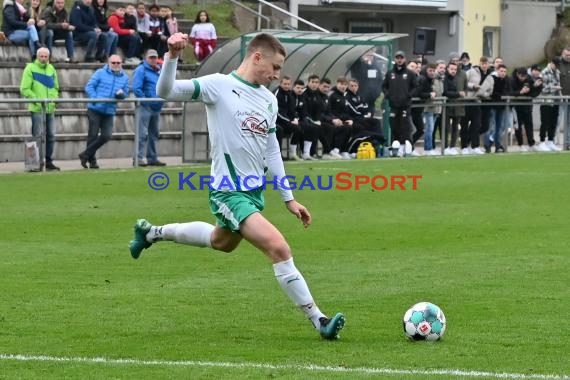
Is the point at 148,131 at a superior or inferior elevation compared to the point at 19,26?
inferior

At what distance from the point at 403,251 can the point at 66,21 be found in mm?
17106

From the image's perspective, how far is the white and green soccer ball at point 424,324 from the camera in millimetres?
8555

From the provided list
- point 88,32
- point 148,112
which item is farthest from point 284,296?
point 88,32

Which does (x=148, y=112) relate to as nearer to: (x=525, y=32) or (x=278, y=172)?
(x=278, y=172)

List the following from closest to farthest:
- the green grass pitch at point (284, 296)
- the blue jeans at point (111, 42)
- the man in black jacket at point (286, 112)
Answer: the green grass pitch at point (284, 296) < the man in black jacket at point (286, 112) < the blue jeans at point (111, 42)

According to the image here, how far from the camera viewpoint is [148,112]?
25281 millimetres

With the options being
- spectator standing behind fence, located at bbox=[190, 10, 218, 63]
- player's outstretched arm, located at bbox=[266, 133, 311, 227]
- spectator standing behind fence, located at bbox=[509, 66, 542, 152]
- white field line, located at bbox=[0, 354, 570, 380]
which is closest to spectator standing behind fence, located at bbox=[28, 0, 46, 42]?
spectator standing behind fence, located at bbox=[190, 10, 218, 63]

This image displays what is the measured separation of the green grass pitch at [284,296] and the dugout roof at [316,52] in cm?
916

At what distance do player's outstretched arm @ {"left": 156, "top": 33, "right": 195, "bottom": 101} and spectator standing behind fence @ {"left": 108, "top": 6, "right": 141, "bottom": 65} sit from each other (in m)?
21.9

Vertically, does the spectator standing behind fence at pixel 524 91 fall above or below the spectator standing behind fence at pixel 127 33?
below

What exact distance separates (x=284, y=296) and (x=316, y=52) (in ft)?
66.8

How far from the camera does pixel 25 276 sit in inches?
460

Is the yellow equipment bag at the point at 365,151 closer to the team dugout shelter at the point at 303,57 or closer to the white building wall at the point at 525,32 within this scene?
the team dugout shelter at the point at 303,57

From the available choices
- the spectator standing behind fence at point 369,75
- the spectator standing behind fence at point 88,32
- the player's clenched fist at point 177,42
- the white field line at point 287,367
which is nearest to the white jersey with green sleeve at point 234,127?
the player's clenched fist at point 177,42
